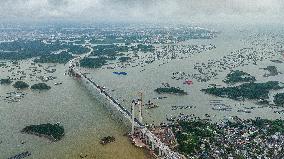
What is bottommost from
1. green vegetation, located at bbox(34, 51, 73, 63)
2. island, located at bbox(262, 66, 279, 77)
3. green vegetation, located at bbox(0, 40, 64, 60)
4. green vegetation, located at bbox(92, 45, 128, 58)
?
green vegetation, located at bbox(0, 40, 64, 60)

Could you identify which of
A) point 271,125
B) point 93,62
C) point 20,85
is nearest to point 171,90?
point 271,125

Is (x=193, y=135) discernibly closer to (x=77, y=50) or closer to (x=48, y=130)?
(x=48, y=130)

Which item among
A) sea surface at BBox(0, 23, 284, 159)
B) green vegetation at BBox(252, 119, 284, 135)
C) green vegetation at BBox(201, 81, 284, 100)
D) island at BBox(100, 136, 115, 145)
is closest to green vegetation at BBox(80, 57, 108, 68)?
sea surface at BBox(0, 23, 284, 159)

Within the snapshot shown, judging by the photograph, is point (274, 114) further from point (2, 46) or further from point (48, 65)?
point (2, 46)

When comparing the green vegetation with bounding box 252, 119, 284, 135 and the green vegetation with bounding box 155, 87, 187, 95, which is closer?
the green vegetation with bounding box 252, 119, 284, 135

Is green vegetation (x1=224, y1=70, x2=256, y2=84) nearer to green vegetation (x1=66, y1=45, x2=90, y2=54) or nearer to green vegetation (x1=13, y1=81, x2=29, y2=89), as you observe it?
green vegetation (x1=13, y1=81, x2=29, y2=89)

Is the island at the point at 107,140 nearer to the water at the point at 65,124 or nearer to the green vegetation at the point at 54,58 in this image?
the water at the point at 65,124
